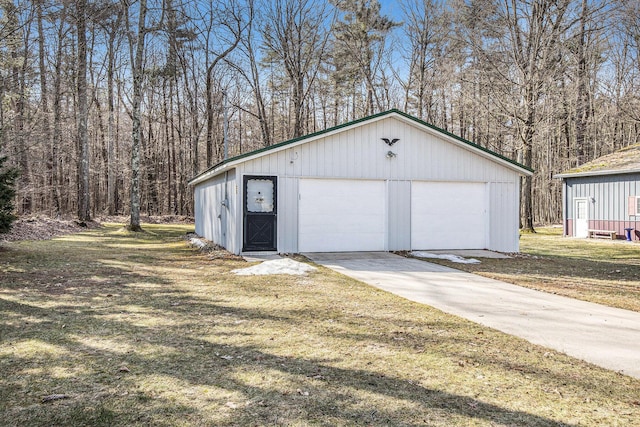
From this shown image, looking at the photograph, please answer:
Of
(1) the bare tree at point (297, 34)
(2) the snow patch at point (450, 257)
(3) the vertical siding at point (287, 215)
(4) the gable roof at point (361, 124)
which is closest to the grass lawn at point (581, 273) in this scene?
(2) the snow patch at point (450, 257)

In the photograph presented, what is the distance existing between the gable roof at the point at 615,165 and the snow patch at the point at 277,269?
1502 cm

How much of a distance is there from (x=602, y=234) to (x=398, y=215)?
39.8 feet

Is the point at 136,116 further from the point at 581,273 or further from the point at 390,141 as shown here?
the point at 581,273

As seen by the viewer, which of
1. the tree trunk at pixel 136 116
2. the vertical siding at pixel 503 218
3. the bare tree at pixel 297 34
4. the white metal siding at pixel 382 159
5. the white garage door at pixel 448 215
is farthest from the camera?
the bare tree at pixel 297 34

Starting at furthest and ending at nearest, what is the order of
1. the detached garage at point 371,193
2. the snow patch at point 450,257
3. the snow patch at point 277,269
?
the detached garage at point 371,193
the snow patch at point 450,257
the snow patch at point 277,269

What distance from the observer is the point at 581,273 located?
9.19 m

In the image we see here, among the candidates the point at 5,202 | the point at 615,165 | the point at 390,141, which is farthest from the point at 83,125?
the point at 615,165

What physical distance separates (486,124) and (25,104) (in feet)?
81.9

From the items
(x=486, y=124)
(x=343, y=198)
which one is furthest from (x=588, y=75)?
(x=343, y=198)

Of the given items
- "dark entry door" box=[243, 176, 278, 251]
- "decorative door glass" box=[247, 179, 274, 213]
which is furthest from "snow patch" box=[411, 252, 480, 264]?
"decorative door glass" box=[247, 179, 274, 213]

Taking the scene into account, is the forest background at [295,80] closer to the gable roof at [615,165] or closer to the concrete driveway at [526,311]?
the gable roof at [615,165]

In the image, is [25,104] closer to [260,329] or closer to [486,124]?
[260,329]

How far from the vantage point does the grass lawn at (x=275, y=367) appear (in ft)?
9.02

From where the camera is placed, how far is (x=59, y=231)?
16219 millimetres
